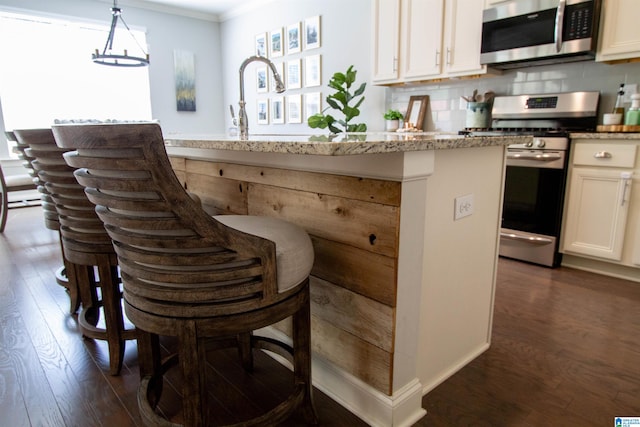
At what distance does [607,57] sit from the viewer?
274 centimetres

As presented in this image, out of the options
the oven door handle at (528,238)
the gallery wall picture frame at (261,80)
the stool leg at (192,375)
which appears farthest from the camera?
the gallery wall picture frame at (261,80)

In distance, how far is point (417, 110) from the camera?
13.3 ft

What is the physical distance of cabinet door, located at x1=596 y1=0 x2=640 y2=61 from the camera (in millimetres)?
2580

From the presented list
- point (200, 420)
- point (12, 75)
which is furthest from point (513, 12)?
point (12, 75)

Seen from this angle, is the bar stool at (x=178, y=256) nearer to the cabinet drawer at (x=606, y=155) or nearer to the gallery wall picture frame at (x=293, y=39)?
the cabinet drawer at (x=606, y=155)

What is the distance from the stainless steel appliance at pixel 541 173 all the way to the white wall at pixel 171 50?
4.83 metres

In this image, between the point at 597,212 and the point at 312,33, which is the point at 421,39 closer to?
the point at 312,33

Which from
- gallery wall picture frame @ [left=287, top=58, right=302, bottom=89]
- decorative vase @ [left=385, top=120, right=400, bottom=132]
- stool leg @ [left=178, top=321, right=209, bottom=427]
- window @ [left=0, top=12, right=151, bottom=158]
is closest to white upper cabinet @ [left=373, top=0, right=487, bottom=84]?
decorative vase @ [left=385, top=120, right=400, bottom=132]

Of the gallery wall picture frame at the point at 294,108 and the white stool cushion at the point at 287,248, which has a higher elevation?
the gallery wall picture frame at the point at 294,108

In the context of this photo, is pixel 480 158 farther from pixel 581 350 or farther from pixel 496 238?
pixel 581 350

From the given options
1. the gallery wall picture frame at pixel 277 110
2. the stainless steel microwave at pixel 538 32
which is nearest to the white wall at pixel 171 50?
the gallery wall picture frame at pixel 277 110

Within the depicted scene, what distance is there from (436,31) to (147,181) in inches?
129

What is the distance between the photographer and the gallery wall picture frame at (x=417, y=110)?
4016 millimetres

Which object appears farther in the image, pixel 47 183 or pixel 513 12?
pixel 513 12
